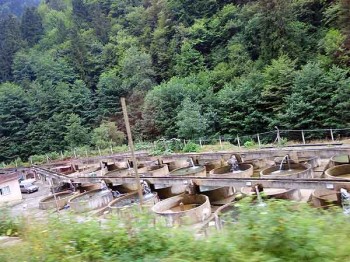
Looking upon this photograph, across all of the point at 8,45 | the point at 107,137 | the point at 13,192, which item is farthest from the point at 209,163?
the point at 8,45

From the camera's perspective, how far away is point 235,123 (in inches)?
1234

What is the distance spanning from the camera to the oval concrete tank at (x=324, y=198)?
10765mm

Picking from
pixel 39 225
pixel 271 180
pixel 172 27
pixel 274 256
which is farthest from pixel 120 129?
pixel 274 256

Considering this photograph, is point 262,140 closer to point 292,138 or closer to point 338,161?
point 292,138

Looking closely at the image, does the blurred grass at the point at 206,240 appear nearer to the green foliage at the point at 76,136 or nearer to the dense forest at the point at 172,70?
the dense forest at the point at 172,70

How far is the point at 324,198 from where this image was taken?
12.0 m

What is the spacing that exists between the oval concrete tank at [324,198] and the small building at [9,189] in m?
23.3

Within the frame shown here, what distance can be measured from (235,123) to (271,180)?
1967 cm

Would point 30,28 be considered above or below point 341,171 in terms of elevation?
above

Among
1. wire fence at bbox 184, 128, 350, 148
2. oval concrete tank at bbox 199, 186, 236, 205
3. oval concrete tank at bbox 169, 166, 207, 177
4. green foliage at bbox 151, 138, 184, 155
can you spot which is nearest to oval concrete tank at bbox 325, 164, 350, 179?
oval concrete tank at bbox 199, 186, 236, 205

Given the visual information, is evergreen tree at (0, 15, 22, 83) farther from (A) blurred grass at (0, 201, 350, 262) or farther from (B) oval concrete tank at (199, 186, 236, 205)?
(A) blurred grass at (0, 201, 350, 262)

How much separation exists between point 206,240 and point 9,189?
2719 cm

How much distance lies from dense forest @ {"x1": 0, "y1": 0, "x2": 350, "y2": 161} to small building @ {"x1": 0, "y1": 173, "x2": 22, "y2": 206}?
472 inches

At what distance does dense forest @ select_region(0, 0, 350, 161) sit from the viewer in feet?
94.5
